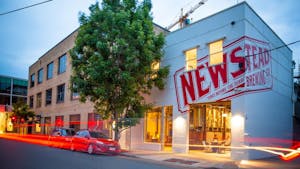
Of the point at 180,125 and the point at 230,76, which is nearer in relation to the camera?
the point at 230,76

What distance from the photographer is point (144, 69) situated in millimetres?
19188

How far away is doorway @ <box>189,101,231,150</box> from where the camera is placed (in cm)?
1970

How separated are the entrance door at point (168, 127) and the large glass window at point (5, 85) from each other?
60.8m

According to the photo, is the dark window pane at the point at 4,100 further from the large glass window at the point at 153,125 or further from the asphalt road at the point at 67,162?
the asphalt road at the point at 67,162

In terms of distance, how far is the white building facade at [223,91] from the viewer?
1602 cm

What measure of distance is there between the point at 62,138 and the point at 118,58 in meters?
8.21

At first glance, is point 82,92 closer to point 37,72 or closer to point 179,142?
point 179,142

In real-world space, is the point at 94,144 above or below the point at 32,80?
below

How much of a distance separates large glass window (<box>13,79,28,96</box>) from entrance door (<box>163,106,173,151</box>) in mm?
62330

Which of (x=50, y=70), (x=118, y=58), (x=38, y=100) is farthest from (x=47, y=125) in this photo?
(x=118, y=58)

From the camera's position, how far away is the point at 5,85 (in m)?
70.5

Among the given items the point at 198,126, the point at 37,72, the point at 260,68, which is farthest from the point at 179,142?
the point at 37,72

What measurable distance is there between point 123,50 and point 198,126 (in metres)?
7.39

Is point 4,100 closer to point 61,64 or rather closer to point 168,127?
point 61,64
